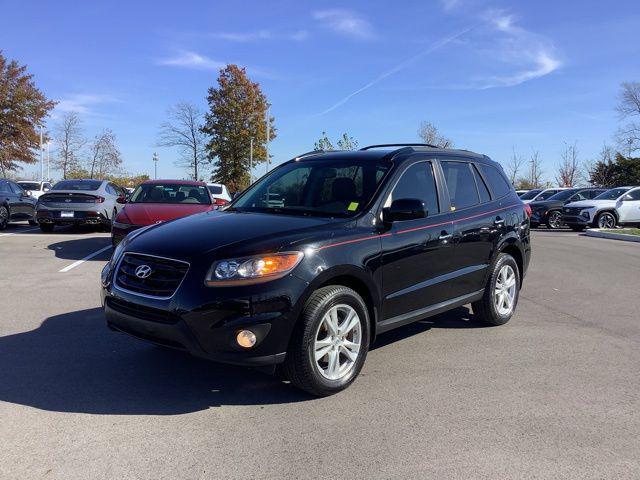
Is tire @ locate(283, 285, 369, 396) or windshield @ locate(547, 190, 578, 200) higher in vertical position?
windshield @ locate(547, 190, 578, 200)

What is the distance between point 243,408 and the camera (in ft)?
12.4

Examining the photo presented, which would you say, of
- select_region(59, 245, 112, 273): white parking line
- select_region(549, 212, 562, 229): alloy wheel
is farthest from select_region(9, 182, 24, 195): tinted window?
select_region(549, 212, 562, 229): alloy wheel

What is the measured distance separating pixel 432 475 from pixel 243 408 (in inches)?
55.2

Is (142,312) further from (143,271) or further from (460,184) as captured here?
(460,184)

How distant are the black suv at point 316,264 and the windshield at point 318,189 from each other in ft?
0.04

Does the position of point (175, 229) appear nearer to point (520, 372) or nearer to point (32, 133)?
point (520, 372)

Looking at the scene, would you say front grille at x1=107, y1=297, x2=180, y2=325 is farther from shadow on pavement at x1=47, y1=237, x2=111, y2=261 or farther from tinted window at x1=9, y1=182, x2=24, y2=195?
tinted window at x1=9, y1=182, x2=24, y2=195

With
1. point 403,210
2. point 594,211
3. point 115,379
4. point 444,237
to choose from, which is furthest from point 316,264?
point 594,211

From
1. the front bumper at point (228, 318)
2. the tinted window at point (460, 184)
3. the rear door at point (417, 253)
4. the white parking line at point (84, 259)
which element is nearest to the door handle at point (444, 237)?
the rear door at point (417, 253)

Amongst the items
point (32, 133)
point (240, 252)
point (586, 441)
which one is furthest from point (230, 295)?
point (32, 133)

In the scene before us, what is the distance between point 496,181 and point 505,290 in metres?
1.23

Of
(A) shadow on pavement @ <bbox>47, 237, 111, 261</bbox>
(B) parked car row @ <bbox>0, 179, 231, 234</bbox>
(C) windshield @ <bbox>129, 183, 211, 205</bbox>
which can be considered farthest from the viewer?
(C) windshield @ <bbox>129, 183, 211, 205</bbox>

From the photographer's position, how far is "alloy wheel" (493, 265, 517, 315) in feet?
19.5

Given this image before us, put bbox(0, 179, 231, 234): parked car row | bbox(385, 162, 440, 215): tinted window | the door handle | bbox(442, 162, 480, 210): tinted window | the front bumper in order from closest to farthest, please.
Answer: the front bumper → bbox(385, 162, 440, 215): tinted window → the door handle → bbox(442, 162, 480, 210): tinted window → bbox(0, 179, 231, 234): parked car row
